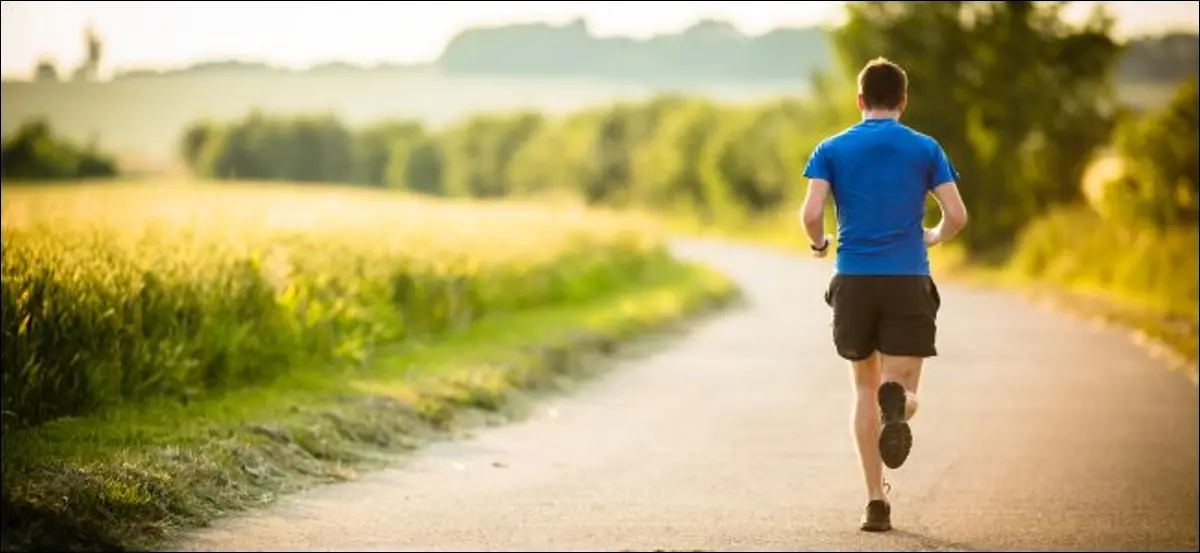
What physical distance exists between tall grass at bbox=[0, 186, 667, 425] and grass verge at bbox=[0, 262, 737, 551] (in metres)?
0.31

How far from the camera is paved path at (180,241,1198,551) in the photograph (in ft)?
31.2

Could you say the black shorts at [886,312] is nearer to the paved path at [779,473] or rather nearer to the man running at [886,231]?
the man running at [886,231]

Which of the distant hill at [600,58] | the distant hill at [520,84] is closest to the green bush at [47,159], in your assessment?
the distant hill at [520,84]

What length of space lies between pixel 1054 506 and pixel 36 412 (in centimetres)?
592

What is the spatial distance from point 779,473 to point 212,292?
188 inches

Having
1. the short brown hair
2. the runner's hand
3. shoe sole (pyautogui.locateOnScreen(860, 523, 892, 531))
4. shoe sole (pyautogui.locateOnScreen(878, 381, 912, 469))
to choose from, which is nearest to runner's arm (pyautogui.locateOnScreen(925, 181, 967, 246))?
the runner's hand

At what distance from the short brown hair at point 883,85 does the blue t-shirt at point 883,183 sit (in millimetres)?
89

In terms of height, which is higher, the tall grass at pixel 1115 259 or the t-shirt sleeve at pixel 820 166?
the t-shirt sleeve at pixel 820 166

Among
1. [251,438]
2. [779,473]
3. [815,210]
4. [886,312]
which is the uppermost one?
[815,210]

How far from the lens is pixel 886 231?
8172mm

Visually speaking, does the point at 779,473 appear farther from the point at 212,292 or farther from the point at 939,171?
the point at 212,292

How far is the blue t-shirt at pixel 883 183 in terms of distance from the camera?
8.07 meters

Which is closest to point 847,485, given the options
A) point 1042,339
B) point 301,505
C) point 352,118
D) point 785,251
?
point 301,505

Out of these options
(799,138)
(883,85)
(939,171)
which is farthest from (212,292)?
(799,138)
